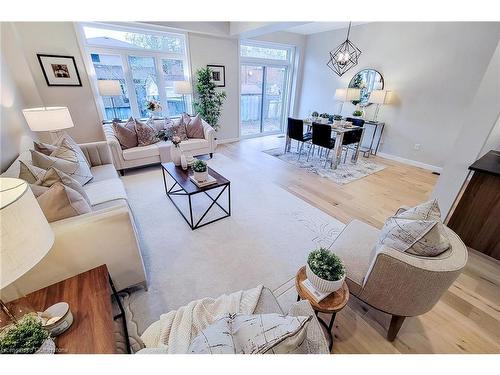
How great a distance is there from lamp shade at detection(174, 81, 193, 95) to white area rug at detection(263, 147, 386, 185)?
211cm

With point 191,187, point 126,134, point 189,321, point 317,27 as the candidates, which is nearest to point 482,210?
point 189,321

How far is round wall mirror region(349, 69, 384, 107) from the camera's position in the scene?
177 inches

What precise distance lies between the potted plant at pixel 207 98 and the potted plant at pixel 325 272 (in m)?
4.38

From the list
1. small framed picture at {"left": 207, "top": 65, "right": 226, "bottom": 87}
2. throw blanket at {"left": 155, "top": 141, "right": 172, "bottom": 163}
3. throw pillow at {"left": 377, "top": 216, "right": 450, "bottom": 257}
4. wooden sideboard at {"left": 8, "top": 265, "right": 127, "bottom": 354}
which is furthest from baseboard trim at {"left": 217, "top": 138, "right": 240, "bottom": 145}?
throw pillow at {"left": 377, "top": 216, "right": 450, "bottom": 257}

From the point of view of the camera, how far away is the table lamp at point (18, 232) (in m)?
0.65

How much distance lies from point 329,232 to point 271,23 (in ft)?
10.8

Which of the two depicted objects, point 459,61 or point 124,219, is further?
point 459,61

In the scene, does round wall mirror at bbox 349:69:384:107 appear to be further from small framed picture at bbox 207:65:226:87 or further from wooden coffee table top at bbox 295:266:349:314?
wooden coffee table top at bbox 295:266:349:314

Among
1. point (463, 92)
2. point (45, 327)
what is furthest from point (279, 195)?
point (463, 92)

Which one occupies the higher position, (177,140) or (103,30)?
(103,30)

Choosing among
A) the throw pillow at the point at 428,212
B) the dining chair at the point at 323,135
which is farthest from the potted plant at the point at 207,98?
the throw pillow at the point at 428,212

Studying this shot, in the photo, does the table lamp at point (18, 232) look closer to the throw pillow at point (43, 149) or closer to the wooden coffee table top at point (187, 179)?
the wooden coffee table top at point (187, 179)
